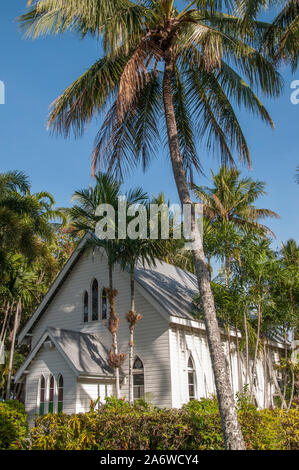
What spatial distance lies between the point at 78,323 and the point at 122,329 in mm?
2761

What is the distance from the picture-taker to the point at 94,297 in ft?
68.1

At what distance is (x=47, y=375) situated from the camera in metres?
17.3

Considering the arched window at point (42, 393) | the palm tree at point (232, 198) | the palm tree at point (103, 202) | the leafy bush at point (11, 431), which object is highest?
the palm tree at point (232, 198)

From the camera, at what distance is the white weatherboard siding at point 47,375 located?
53.3ft

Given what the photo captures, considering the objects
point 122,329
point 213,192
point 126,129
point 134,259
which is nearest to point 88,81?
point 126,129

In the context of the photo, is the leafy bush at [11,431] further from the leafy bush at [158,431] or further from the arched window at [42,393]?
the arched window at [42,393]

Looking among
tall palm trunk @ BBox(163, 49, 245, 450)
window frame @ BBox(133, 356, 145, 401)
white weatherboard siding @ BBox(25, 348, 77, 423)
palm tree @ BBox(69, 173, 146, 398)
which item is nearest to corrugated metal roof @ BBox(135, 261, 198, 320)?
palm tree @ BBox(69, 173, 146, 398)

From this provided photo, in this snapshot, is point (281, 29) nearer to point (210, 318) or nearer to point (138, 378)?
point (210, 318)

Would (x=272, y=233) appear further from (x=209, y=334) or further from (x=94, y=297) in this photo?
(x=209, y=334)

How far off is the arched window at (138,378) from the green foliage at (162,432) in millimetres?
7204

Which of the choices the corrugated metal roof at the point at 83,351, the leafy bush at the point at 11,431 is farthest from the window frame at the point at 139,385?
the leafy bush at the point at 11,431

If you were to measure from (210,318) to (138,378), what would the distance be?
8.29m
